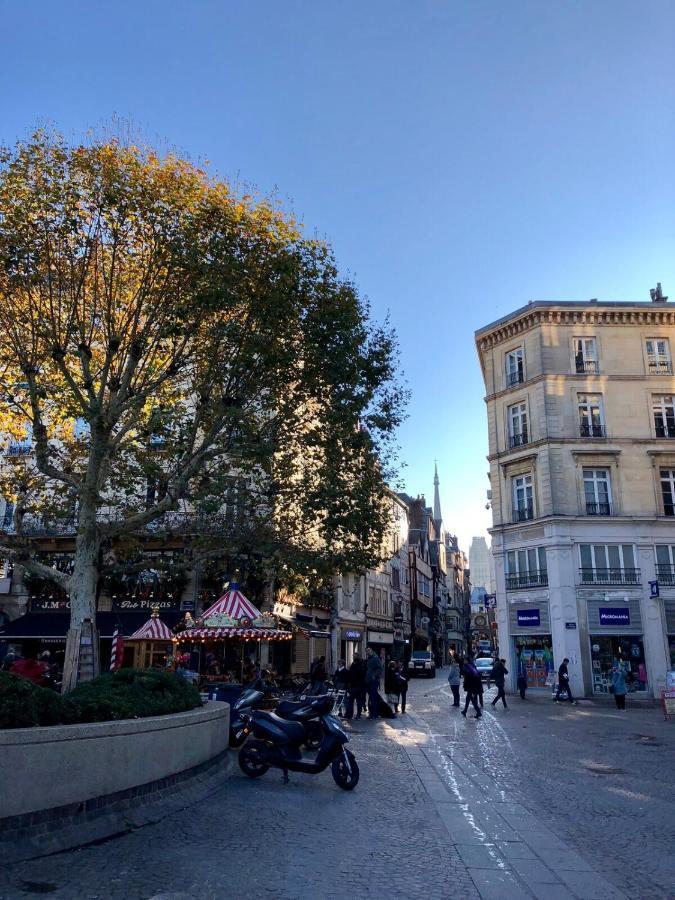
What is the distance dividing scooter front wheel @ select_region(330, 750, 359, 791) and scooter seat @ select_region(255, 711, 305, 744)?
657 millimetres

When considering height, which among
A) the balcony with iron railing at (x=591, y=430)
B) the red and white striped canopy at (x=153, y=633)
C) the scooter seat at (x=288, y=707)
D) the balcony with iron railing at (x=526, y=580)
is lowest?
the scooter seat at (x=288, y=707)

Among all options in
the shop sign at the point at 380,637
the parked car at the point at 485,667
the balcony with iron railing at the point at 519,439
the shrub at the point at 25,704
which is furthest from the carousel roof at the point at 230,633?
the shop sign at the point at 380,637

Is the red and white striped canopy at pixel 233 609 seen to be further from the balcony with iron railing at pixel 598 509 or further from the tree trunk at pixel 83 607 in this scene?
the balcony with iron railing at pixel 598 509

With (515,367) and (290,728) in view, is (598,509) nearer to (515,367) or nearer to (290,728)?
(515,367)

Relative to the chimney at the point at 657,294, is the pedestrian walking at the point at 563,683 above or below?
below

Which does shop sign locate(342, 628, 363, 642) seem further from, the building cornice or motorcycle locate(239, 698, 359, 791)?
motorcycle locate(239, 698, 359, 791)

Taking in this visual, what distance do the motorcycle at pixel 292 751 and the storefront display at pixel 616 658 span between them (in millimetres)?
24301

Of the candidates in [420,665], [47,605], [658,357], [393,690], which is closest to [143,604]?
[47,605]

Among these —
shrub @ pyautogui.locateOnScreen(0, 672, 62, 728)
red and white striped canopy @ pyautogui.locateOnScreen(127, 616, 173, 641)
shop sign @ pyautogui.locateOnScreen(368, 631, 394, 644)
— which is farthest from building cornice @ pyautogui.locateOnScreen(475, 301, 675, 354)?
shrub @ pyautogui.locateOnScreen(0, 672, 62, 728)

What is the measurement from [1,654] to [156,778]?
82.7 feet

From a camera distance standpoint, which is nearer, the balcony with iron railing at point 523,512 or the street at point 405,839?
the street at point 405,839

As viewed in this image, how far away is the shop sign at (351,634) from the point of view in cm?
4378

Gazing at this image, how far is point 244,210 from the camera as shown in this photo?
1486 cm

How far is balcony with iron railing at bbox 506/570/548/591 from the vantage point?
32.2 m
